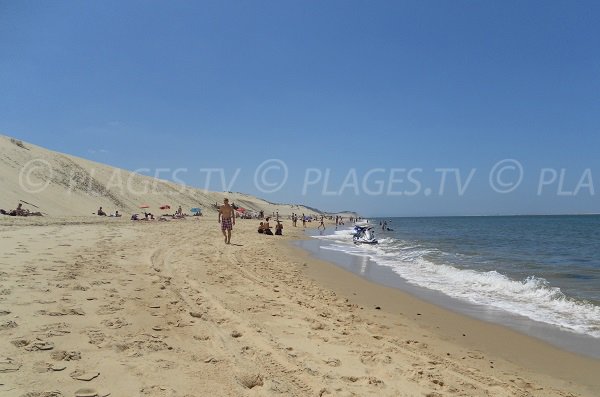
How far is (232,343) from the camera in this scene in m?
4.50

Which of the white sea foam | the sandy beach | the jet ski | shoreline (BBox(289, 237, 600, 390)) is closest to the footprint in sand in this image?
the sandy beach

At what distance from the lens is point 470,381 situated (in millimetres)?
4109

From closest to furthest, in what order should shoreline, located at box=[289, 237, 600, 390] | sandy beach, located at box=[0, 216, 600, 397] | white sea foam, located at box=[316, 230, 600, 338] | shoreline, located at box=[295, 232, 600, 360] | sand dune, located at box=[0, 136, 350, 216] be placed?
1. sandy beach, located at box=[0, 216, 600, 397]
2. shoreline, located at box=[289, 237, 600, 390]
3. shoreline, located at box=[295, 232, 600, 360]
4. white sea foam, located at box=[316, 230, 600, 338]
5. sand dune, located at box=[0, 136, 350, 216]

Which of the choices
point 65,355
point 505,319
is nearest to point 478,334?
point 505,319

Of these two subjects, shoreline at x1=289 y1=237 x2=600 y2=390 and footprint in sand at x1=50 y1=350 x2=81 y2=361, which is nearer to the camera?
footprint in sand at x1=50 y1=350 x2=81 y2=361

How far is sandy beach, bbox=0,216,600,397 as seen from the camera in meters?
3.41

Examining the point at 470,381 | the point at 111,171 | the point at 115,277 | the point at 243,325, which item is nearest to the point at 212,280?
the point at 115,277

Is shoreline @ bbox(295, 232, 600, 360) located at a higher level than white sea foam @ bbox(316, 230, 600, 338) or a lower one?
lower

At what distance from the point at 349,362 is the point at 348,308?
3118mm

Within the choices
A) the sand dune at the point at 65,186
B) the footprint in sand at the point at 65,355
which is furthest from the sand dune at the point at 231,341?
the sand dune at the point at 65,186

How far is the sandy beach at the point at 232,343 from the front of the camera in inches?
134

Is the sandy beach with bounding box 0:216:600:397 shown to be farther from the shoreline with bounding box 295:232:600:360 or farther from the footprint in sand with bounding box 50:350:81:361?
the shoreline with bounding box 295:232:600:360

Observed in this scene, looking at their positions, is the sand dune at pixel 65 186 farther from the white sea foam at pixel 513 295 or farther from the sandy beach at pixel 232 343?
the white sea foam at pixel 513 295

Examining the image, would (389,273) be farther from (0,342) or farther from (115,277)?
(0,342)
